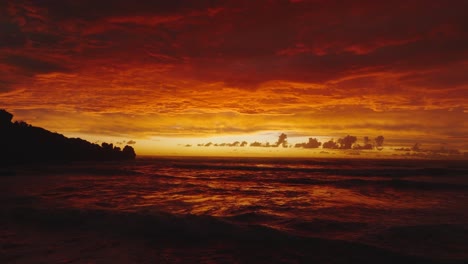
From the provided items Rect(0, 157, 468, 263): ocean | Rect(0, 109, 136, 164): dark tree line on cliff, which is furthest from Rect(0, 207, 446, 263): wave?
Rect(0, 109, 136, 164): dark tree line on cliff

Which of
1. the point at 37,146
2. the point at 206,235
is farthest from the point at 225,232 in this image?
the point at 37,146

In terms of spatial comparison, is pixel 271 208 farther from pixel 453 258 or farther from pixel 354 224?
pixel 453 258

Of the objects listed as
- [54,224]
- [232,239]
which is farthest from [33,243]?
[232,239]

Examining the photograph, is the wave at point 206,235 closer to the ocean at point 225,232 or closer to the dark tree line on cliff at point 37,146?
the ocean at point 225,232

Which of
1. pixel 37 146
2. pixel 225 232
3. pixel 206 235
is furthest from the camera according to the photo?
pixel 37 146

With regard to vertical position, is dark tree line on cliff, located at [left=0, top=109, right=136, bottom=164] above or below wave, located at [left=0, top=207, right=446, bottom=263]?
above

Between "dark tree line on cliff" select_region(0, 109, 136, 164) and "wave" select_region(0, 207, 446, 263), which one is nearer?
"wave" select_region(0, 207, 446, 263)

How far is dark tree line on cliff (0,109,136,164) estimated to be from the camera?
68.9 m

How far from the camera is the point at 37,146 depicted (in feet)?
263

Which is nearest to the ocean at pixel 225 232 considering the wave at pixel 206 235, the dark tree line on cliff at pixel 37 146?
the wave at pixel 206 235

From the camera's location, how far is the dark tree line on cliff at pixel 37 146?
6892 centimetres

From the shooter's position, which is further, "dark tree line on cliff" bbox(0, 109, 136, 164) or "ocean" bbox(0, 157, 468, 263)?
"dark tree line on cliff" bbox(0, 109, 136, 164)

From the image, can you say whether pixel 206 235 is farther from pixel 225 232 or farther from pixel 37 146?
pixel 37 146

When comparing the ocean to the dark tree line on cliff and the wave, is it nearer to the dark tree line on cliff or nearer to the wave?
the wave
